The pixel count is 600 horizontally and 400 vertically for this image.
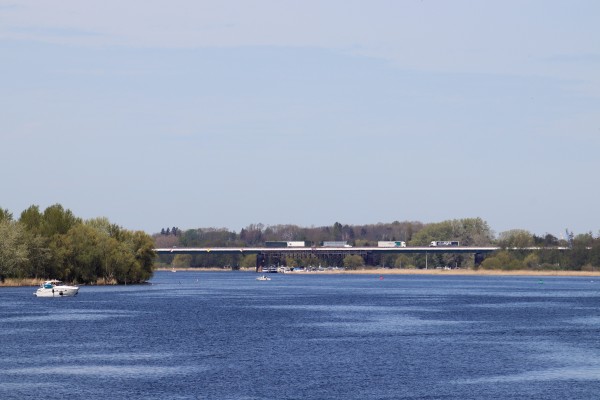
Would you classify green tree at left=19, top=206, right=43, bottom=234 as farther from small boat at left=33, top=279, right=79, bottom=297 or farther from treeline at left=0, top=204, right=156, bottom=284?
small boat at left=33, top=279, right=79, bottom=297

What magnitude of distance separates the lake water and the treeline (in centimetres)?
3878

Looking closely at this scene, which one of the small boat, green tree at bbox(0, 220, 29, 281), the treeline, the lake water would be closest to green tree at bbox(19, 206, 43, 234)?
the treeline

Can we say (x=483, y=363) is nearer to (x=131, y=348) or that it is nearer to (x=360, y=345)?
(x=360, y=345)

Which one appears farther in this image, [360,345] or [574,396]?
[360,345]

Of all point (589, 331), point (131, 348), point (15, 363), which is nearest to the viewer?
point (15, 363)

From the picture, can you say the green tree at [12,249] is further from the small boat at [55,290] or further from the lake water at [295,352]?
the lake water at [295,352]

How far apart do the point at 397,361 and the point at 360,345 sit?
11358 millimetres

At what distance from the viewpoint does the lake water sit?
5778 centimetres

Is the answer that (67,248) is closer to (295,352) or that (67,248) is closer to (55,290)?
(55,290)

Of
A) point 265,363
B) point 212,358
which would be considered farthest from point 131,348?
point 265,363

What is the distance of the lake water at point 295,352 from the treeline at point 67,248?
3878 cm

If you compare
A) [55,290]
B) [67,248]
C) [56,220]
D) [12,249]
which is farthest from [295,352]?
[56,220]

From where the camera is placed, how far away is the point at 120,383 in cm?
5934

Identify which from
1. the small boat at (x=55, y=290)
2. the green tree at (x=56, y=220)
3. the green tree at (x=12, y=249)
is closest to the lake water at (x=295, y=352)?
the small boat at (x=55, y=290)
